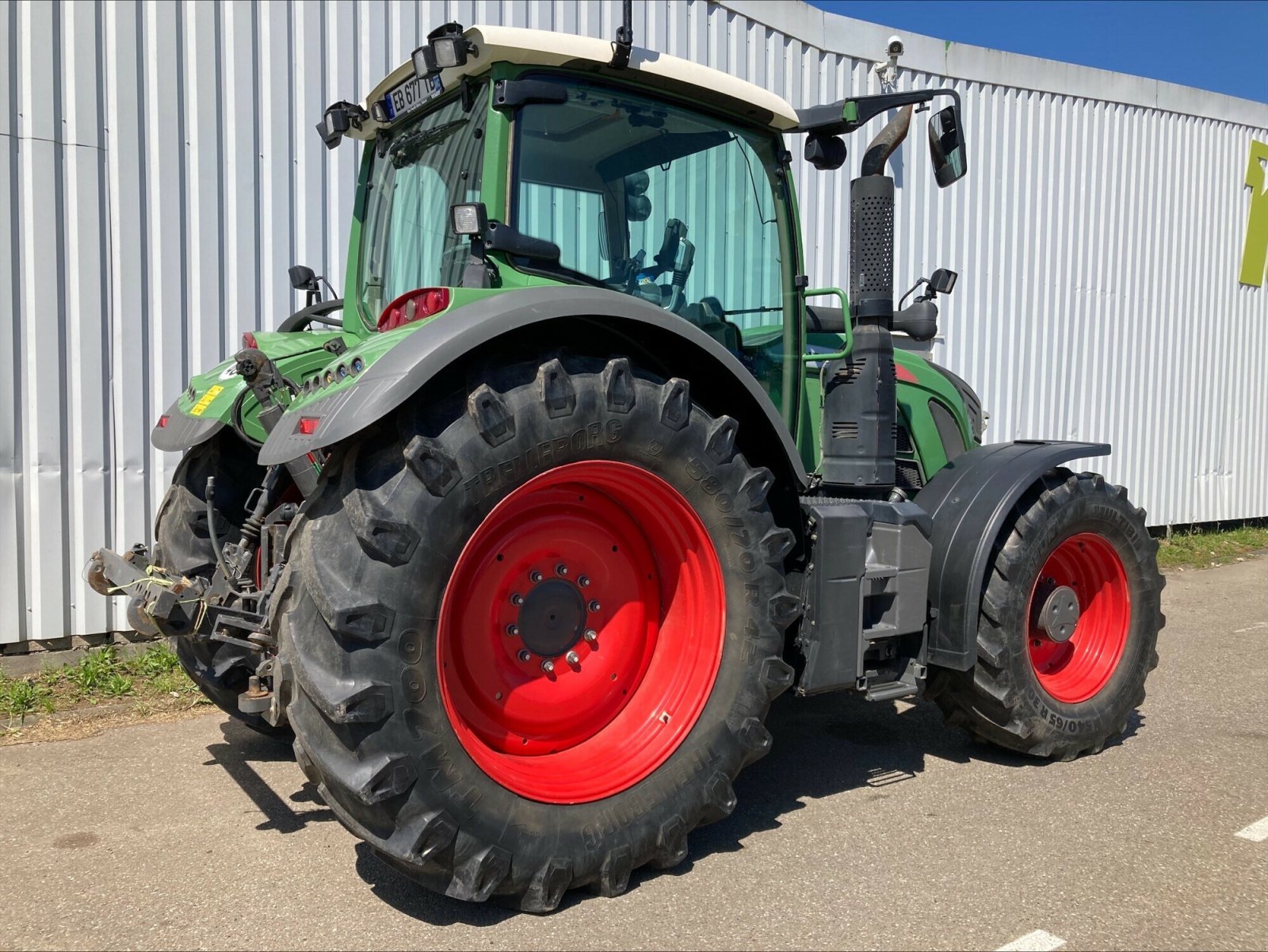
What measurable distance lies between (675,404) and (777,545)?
0.57 metres

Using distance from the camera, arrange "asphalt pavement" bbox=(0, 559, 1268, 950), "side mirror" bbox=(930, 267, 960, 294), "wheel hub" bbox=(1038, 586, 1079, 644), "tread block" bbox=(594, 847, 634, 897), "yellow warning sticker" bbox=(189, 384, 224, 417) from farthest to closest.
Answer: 1. "side mirror" bbox=(930, 267, 960, 294)
2. "wheel hub" bbox=(1038, 586, 1079, 644)
3. "yellow warning sticker" bbox=(189, 384, 224, 417)
4. "tread block" bbox=(594, 847, 634, 897)
5. "asphalt pavement" bbox=(0, 559, 1268, 950)

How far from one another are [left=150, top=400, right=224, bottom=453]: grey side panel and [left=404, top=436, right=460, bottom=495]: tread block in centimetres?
147

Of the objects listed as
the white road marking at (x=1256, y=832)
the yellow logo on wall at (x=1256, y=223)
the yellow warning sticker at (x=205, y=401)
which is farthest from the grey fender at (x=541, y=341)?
the yellow logo on wall at (x=1256, y=223)

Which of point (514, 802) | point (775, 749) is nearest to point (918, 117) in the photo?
point (775, 749)

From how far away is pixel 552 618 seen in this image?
3.15 metres

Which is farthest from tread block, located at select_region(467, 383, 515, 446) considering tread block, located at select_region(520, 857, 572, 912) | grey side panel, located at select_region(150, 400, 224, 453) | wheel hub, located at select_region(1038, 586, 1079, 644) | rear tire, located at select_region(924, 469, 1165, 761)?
wheel hub, located at select_region(1038, 586, 1079, 644)

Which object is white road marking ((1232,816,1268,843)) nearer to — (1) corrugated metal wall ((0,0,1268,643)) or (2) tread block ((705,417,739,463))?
(2) tread block ((705,417,739,463))

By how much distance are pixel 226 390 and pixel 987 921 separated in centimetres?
318

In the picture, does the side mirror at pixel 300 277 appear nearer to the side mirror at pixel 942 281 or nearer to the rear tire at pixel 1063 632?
the side mirror at pixel 942 281

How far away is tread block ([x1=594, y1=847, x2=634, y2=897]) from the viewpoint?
2.95m

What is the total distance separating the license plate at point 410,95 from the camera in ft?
11.6

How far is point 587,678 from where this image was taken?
3.27 m

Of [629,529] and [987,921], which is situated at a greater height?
[629,529]

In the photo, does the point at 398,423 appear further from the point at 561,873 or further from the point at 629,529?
the point at 561,873
